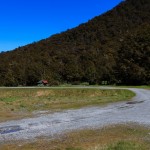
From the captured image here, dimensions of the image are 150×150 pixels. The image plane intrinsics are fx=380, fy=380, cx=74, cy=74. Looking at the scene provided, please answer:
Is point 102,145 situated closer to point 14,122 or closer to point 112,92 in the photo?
point 14,122

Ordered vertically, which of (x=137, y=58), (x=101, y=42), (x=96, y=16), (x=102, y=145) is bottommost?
(x=102, y=145)

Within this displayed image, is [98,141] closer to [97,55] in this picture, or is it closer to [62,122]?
[62,122]

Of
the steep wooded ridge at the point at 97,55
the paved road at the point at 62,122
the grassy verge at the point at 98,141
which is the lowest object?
the grassy verge at the point at 98,141

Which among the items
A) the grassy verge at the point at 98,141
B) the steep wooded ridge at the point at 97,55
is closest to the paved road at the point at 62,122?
the grassy verge at the point at 98,141

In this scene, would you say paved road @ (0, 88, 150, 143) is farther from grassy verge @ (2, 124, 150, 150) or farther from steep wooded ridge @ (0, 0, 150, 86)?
steep wooded ridge @ (0, 0, 150, 86)

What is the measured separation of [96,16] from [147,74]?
9103cm

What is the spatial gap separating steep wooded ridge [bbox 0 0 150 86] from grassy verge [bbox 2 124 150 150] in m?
46.3

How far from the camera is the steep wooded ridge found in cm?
6600

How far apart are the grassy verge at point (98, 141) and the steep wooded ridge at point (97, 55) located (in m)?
46.3

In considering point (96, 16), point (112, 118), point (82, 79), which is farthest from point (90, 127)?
point (96, 16)

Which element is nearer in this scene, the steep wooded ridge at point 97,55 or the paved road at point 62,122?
the paved road at point 62,122

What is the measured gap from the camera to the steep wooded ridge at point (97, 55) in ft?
217

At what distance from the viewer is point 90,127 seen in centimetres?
1823

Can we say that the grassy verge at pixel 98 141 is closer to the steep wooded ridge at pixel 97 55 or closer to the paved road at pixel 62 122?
the paved road at pixel 62 122
